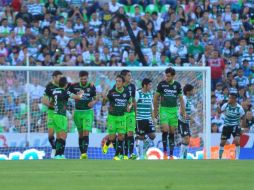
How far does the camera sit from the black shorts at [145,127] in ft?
78.3

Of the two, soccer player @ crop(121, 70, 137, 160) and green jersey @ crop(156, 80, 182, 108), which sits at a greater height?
green jersey @ crop(156, 80, 182, 108)

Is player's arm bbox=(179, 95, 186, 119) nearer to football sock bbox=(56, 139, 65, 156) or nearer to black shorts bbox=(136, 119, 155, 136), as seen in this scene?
black shorts bbox=(136, 119, 155, 136)

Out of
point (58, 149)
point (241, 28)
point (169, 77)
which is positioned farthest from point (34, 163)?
point (241, 28)

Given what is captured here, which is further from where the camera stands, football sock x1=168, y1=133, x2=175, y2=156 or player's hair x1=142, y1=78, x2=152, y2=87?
player's hair x1=142, y1=78, x2=152, y2=87

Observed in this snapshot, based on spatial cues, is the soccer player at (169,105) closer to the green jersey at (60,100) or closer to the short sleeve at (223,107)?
the green jersey at (60,100)

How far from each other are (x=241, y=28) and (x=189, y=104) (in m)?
7.87

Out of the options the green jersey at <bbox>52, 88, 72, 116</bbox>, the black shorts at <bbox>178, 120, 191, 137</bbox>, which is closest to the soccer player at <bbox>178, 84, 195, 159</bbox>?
the black shorts at <bbox>178, 120, 191, 137</bbox>

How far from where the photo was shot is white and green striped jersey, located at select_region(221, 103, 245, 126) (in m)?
25.1

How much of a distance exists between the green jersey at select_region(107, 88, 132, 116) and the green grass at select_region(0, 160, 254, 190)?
5813 millimetres

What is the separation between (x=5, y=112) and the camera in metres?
24.6

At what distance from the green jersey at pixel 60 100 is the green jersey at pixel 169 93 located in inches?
91.9

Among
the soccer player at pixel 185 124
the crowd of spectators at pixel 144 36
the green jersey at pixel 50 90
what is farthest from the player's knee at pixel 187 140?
the green jersey at pixel 50 90

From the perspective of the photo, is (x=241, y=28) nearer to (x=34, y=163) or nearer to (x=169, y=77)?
(x=169, y=77)

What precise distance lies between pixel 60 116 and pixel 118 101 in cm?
145
